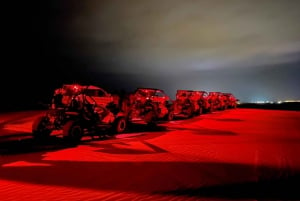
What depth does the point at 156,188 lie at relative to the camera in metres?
5.54

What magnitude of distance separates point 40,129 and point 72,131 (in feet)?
4.77

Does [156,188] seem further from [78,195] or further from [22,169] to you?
[22,169]

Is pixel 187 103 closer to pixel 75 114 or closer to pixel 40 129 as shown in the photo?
pixel 75 114

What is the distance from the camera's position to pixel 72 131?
997 cm

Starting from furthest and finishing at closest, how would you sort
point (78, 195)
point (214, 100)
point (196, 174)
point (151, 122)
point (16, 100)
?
point (16, 100), point (214, 100), point (151, 122), point (196, 174), point (78, 195)

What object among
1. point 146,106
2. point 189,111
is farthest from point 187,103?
point 146,106

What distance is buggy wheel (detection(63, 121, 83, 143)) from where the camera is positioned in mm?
9883

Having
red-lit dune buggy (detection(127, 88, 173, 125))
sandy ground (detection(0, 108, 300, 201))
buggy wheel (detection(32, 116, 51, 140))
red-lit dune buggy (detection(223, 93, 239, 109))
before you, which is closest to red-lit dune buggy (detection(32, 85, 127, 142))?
buggy wheel (detection(32, 116, 51, 140))

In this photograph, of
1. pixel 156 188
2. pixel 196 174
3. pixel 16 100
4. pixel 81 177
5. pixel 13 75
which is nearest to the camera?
pixel 156 188

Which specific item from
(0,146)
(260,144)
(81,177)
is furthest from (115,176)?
(260,144)

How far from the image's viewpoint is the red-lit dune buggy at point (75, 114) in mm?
10260

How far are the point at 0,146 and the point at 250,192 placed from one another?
297 inches

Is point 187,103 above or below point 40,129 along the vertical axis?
above

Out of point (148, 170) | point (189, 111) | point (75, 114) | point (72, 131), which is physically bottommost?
point (148, 170)
